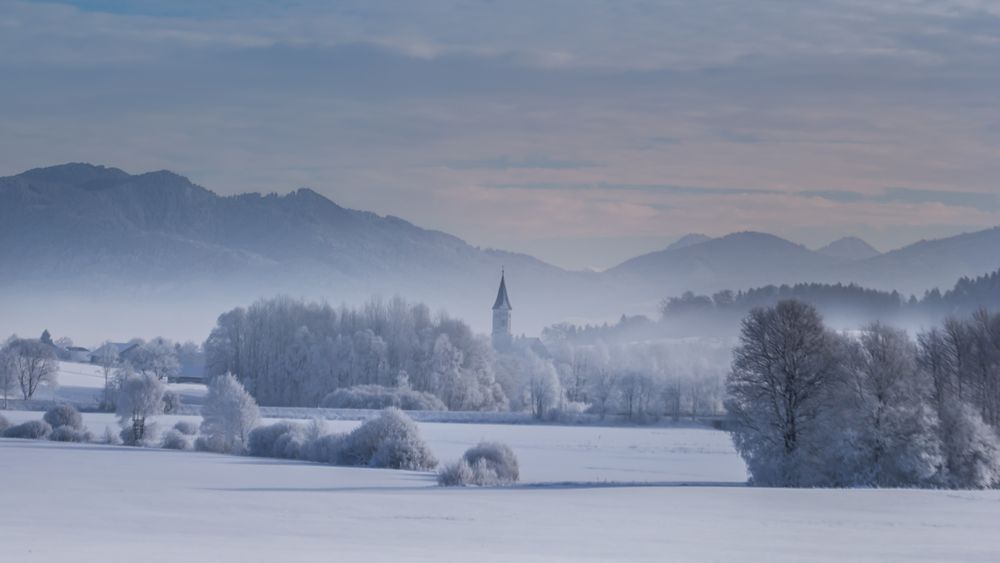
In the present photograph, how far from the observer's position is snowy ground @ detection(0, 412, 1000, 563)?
26.7 meters

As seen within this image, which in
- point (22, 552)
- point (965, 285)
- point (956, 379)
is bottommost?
point (22, 552)

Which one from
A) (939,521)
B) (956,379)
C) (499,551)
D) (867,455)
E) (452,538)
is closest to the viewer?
(499,551)

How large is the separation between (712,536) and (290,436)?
39755 mm

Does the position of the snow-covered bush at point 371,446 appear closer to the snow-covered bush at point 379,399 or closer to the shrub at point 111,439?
the shrub at point 111,439

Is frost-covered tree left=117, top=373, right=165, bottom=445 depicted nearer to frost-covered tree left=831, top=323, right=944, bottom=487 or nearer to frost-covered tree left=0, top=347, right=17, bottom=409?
frost-covered tree left=831, top=323, right=944, bottom=487

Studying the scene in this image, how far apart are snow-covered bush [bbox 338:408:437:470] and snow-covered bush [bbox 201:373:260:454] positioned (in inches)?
512

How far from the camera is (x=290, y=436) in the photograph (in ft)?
219

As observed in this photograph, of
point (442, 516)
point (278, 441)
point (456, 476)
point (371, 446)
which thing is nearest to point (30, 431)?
point (278, 441)

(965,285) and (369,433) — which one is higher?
(965,285)

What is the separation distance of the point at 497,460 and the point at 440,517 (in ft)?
59.4

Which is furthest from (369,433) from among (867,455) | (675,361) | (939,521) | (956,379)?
(675,361)

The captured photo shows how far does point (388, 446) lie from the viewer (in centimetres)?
5944

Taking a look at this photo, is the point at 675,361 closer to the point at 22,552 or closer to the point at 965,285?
the point at 965,285

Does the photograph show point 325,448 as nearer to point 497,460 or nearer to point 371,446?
point 371,446
